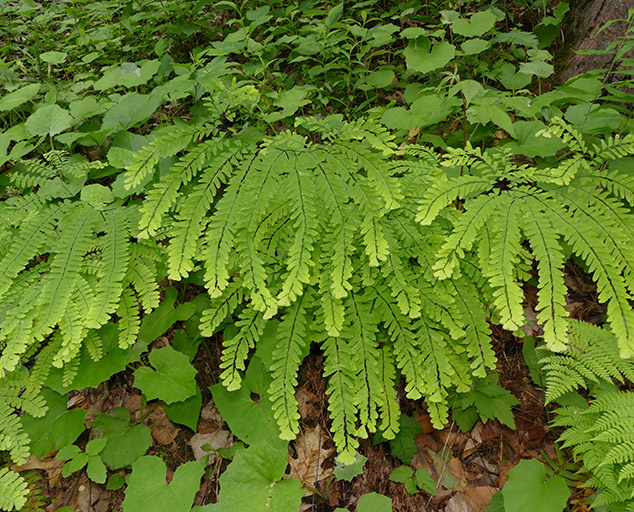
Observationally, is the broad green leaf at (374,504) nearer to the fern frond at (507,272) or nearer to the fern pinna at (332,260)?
the fern pinna at (332,260)

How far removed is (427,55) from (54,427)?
3.75 meters

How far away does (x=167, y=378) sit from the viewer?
93.8 inches

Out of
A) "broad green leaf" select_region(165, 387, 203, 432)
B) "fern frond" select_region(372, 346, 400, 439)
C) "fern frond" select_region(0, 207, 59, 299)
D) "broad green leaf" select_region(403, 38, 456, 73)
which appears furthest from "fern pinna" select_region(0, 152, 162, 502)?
"broad green leaf" select_region(403, 38, 456, 73)

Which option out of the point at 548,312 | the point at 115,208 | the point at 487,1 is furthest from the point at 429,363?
the point at 487,1

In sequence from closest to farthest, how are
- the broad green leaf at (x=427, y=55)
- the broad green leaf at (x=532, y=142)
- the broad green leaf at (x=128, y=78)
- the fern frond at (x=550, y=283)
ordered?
the fern frond at (x=550, y=283)
the broad green leaf at (x=532, y=142)
the broad green leaf at (x=427, y=55)
the broad green leaf at (x=128, y=78)

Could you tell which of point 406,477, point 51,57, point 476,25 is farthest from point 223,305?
point 51,57

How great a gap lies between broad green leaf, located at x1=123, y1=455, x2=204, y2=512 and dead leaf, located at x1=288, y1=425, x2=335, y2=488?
0.67m

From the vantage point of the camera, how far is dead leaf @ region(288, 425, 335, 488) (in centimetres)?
248

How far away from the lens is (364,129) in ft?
6.00

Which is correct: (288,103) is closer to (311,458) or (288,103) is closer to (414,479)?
(311,458)

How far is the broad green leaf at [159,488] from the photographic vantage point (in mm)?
2045

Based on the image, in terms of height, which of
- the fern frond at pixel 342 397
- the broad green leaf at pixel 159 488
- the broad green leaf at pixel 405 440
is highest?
the fern frond at pixel 342 397

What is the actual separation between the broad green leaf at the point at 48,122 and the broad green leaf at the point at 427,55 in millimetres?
2741

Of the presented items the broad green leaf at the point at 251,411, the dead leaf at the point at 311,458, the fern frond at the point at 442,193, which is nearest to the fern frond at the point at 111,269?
the broad green leaf at the point at 251,411
